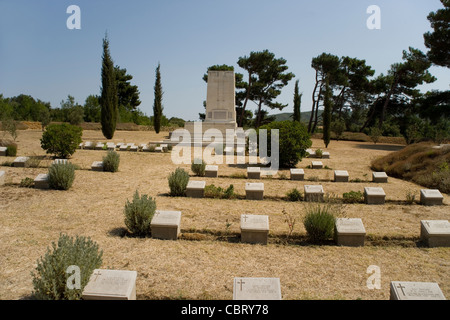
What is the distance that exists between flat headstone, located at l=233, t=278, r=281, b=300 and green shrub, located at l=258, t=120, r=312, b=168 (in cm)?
1013

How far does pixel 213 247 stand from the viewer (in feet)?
16.9

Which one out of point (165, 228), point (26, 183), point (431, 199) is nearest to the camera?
point (165, 228)

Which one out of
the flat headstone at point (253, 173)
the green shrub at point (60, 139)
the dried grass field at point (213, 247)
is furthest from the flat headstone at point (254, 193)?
the green shrub at point (60, 139)

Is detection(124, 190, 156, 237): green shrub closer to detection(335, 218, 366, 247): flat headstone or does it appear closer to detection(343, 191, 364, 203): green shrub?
detection(335, 218, 366, 247): flat headstone

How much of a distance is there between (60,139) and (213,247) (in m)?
9.85

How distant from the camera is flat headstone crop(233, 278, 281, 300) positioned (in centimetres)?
331

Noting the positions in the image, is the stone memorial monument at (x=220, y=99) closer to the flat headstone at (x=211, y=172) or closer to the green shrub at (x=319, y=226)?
the flat headstone at (x=211, y=172)

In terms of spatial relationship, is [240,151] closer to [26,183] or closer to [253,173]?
[253,173]

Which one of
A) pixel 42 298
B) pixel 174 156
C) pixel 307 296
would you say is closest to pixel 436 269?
pixel 307 296

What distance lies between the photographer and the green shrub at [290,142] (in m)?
13.4

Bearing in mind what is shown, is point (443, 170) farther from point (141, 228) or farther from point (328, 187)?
point (141, 228)

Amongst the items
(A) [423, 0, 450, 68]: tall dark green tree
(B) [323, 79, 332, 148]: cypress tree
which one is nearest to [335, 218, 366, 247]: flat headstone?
(B) [323, 79, 332, 148]: cypress tree

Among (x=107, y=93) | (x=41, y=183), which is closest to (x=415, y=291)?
(x=41, y=183)

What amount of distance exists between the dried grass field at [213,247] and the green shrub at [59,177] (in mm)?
272
